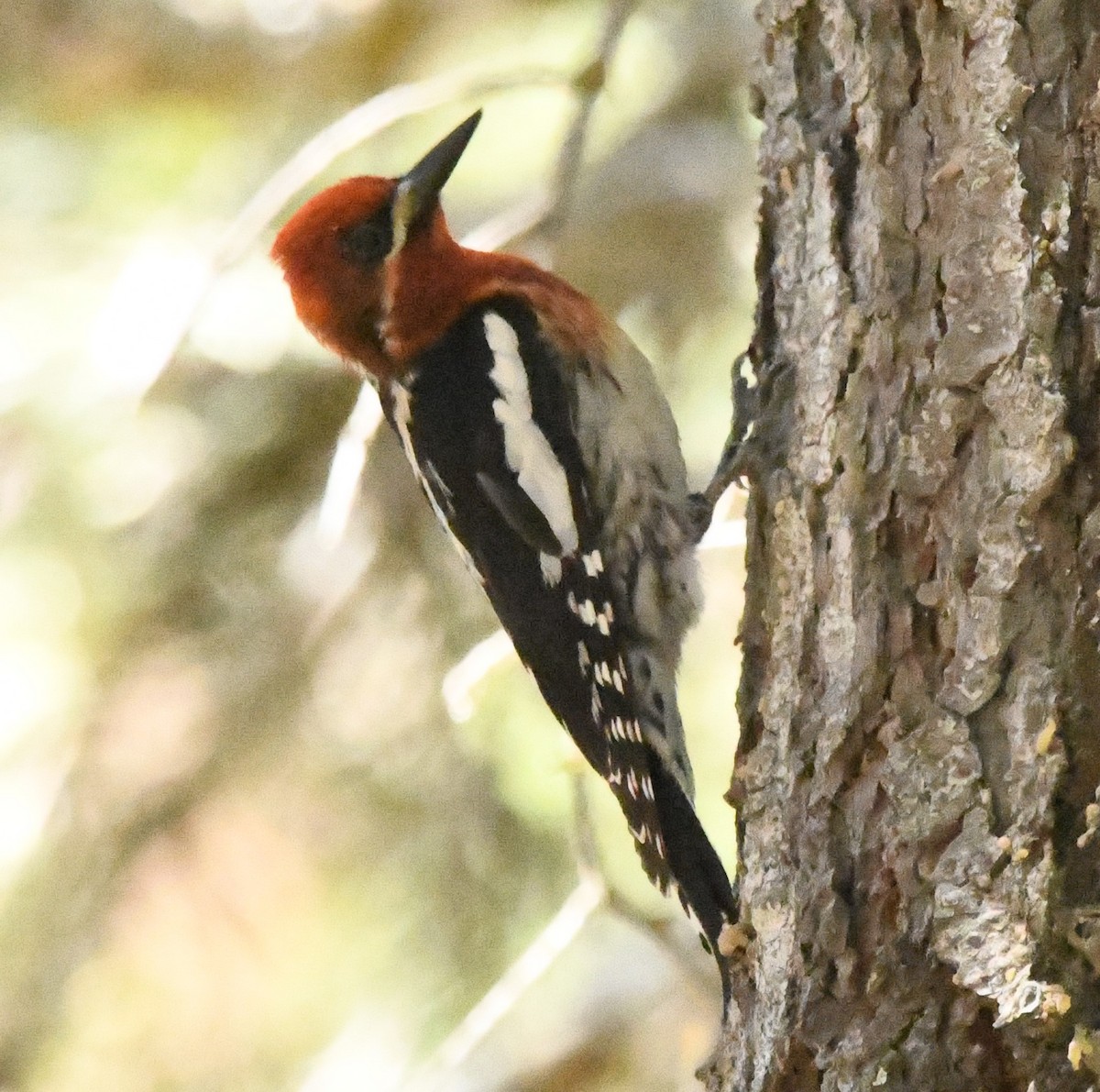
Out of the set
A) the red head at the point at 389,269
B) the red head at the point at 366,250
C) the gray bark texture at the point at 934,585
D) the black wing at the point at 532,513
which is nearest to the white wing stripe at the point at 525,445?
the black wing at the point at 532,513

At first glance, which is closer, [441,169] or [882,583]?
[882,583]

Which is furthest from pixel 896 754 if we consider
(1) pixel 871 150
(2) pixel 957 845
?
(1) pixel 871 150

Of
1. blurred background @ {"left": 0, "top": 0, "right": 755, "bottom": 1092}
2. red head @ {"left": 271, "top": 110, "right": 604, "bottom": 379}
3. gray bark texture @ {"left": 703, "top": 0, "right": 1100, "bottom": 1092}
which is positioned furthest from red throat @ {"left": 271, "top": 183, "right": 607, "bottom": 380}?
gray bark texture @ {"left": 703, "top": 0, "right": 1100, "bottom": 1092}

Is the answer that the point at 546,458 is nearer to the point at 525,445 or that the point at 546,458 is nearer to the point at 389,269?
the point at 525,445

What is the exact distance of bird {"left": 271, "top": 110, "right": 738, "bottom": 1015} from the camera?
2.38 metres

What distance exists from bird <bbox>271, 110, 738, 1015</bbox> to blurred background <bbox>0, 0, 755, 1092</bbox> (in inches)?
6.3

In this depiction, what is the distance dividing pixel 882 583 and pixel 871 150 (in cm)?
49

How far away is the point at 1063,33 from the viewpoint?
1.48 meters

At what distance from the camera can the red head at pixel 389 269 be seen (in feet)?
8.18

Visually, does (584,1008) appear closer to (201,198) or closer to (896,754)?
(896,754)

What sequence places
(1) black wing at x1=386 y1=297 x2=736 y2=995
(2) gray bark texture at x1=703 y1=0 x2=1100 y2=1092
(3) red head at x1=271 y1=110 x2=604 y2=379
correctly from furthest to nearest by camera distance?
(3) red head at x1=271 y1=110 x2=604 y2=379 → (1) black wing at x1=386 y1=297 x2=736 y2=995 → (2) gray bark texture at x1=703 y1=0 x2=1100 y2=1092

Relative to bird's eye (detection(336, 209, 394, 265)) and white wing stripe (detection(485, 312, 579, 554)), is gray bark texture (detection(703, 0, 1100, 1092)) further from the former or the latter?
bird's eye (detection(336, 209, 394, 265))

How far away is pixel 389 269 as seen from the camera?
257cm

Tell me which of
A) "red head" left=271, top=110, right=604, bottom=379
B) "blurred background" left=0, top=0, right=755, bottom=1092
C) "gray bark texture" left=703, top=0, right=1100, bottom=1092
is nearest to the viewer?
"gray bark texture" left=703, top=0, right=1100, bottom=1092
